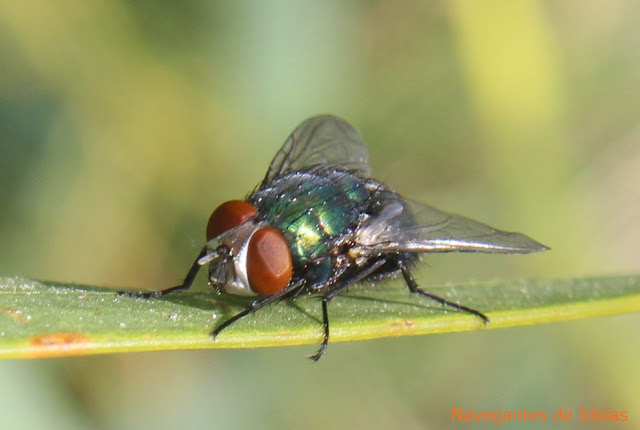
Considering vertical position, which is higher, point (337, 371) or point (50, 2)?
point (50, 2)

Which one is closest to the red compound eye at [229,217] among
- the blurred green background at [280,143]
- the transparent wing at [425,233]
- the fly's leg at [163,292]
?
the fly's leg at [163,292]

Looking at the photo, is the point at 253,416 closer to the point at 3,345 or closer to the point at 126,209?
the point at 126,209

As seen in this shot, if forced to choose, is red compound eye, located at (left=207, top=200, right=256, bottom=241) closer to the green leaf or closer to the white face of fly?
the white face of fly

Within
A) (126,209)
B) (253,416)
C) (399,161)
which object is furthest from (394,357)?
(126,209)

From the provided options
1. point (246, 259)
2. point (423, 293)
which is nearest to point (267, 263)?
point (246, 259)

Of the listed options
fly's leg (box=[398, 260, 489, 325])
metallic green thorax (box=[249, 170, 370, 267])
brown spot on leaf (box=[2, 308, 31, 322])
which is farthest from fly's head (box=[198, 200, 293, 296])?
brown spot on leaf (box=[2, 308, 31, 322])
